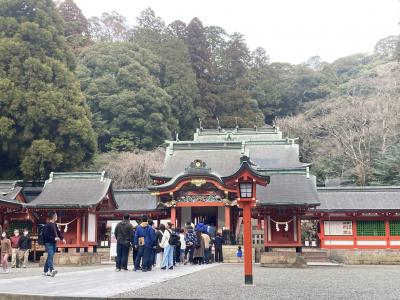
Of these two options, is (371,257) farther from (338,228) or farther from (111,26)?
(111,26)

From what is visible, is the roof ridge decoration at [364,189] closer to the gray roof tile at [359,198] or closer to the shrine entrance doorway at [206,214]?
the gray roof tile at [359,198]

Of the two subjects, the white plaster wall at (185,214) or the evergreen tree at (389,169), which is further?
the evergreen tree at (389,169)

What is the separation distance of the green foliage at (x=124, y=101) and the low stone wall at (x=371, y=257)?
24979mm

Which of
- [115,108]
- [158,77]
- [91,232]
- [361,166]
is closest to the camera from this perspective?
[91,232]

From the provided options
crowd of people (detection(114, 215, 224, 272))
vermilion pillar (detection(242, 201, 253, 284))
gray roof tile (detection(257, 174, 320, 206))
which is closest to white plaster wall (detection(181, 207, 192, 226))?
gray roof tile (detection(257, 174, 320, 206))

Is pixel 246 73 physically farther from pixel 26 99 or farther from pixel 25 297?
pixel 25 297

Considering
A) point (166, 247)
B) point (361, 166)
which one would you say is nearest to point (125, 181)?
point (361, 166)

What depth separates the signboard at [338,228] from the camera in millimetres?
25891

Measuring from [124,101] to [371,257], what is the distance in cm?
2823

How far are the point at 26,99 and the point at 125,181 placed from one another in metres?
12.4

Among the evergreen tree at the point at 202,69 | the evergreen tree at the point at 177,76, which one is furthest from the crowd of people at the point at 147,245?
the evergreen tree at the point at 202,69

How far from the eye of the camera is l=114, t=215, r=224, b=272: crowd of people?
14312mm

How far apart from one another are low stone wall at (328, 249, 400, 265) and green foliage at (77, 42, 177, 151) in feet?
82.0

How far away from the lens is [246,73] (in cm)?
6203
